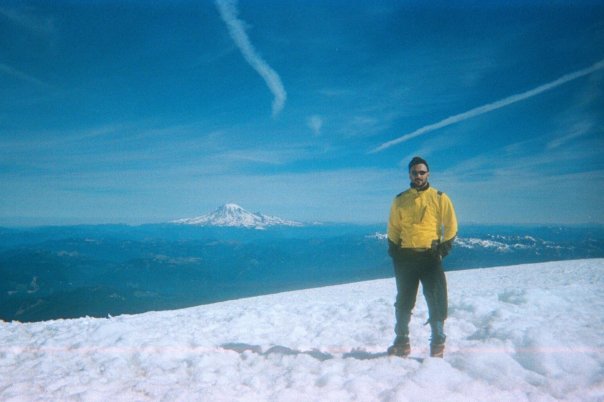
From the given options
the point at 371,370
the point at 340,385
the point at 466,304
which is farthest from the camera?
the point at 466,304

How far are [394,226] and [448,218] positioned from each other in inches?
35.2

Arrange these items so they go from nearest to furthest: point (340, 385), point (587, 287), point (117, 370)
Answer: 1. point (340, 385)
2. point (117, 370)
3. point (587, 287)

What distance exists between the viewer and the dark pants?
538cm

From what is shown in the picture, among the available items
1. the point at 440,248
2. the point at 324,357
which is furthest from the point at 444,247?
the point at 324,357

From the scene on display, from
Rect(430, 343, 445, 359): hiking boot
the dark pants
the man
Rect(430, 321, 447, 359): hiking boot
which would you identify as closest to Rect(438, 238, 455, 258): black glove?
the man

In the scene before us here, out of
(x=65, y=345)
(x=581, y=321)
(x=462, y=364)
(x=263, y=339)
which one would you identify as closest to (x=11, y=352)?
(x=65, y=345)

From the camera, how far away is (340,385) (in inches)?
179

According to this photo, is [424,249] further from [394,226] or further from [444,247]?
[394,226]

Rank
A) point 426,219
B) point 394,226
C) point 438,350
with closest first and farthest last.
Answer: point 438,350 → point 426,219 → point 394,226

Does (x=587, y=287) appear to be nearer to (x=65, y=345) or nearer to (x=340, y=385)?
(x=340, y=385)

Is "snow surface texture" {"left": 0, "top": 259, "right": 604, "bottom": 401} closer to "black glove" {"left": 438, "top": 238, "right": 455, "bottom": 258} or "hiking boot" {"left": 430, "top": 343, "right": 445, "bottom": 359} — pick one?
"hiking boot" {"left": 430, "top": 343, "right": 445, "bottom": 359}

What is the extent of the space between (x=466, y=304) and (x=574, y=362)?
3.42 meters

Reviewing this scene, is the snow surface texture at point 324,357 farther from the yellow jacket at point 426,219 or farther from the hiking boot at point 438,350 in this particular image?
the yellow jacket at point 426,219

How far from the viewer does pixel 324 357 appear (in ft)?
19.1
